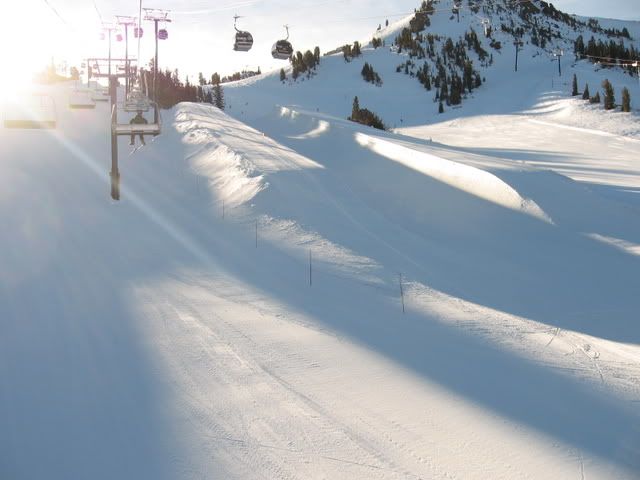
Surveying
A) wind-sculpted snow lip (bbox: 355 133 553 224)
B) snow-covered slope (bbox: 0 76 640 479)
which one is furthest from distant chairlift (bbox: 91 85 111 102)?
wind-sculpted snow lip (bbox: 355 133 553 224)

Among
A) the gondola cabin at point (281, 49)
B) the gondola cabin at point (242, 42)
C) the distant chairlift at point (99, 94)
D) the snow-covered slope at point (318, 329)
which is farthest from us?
the gondola cabin at point (281, 49)

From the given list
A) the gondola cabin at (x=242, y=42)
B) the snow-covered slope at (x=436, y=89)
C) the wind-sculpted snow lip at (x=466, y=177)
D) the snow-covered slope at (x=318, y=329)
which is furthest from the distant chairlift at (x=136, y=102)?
the snow-covered slope at (x=436, y=89)

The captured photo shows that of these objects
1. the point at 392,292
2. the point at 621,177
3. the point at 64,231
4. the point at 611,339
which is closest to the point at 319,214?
the point at 392,292

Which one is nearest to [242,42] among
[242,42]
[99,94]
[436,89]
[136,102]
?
[242,42]

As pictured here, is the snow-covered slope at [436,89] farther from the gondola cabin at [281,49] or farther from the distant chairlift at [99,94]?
the distant chairlift at [99,94]

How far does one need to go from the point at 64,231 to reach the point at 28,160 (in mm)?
12072

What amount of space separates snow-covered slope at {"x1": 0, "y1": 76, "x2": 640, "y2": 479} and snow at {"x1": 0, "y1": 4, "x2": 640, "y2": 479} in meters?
0.04

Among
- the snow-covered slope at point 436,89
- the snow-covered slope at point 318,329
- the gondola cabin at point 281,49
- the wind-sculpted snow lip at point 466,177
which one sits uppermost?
the snow-covered slope at point 436,89

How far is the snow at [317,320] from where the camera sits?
5.36 metres

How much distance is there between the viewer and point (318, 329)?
8.49 m

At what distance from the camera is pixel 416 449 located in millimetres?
5316

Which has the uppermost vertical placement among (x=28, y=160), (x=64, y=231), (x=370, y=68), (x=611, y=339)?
(x=370, y=68)

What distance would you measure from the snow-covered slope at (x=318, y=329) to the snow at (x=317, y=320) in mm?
37

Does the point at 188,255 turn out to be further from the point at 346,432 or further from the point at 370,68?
the point at 370,68
